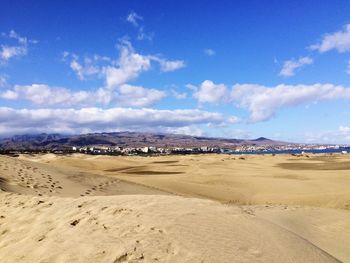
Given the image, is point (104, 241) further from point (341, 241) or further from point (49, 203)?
point (341, 241)

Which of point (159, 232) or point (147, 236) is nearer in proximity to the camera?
point (147, 236)

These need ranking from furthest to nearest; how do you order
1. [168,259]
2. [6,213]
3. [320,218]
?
[320,218] < [6,213] < [168,259]

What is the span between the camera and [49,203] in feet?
31.0

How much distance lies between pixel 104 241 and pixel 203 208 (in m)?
2.75

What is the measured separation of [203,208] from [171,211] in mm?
871

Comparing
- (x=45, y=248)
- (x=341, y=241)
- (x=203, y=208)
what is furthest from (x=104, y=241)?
(x=341, y=241)

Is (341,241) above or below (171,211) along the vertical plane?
below

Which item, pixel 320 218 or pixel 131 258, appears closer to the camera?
pixel 131 258

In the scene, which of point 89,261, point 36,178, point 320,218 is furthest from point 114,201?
point 36,178

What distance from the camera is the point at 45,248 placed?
605 centimetres

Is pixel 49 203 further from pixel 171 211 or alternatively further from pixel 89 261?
pixel 89 261

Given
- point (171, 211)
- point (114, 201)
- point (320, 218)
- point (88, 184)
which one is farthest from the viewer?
point (88, 184)

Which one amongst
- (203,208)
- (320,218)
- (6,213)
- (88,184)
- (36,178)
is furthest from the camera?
(88,184)

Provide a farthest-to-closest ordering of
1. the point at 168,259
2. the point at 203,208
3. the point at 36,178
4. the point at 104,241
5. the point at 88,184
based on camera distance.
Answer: the point at 88,184 < the point at 36,178 < the point at 203,208 < the point at 104,241 < the point at 168,259
